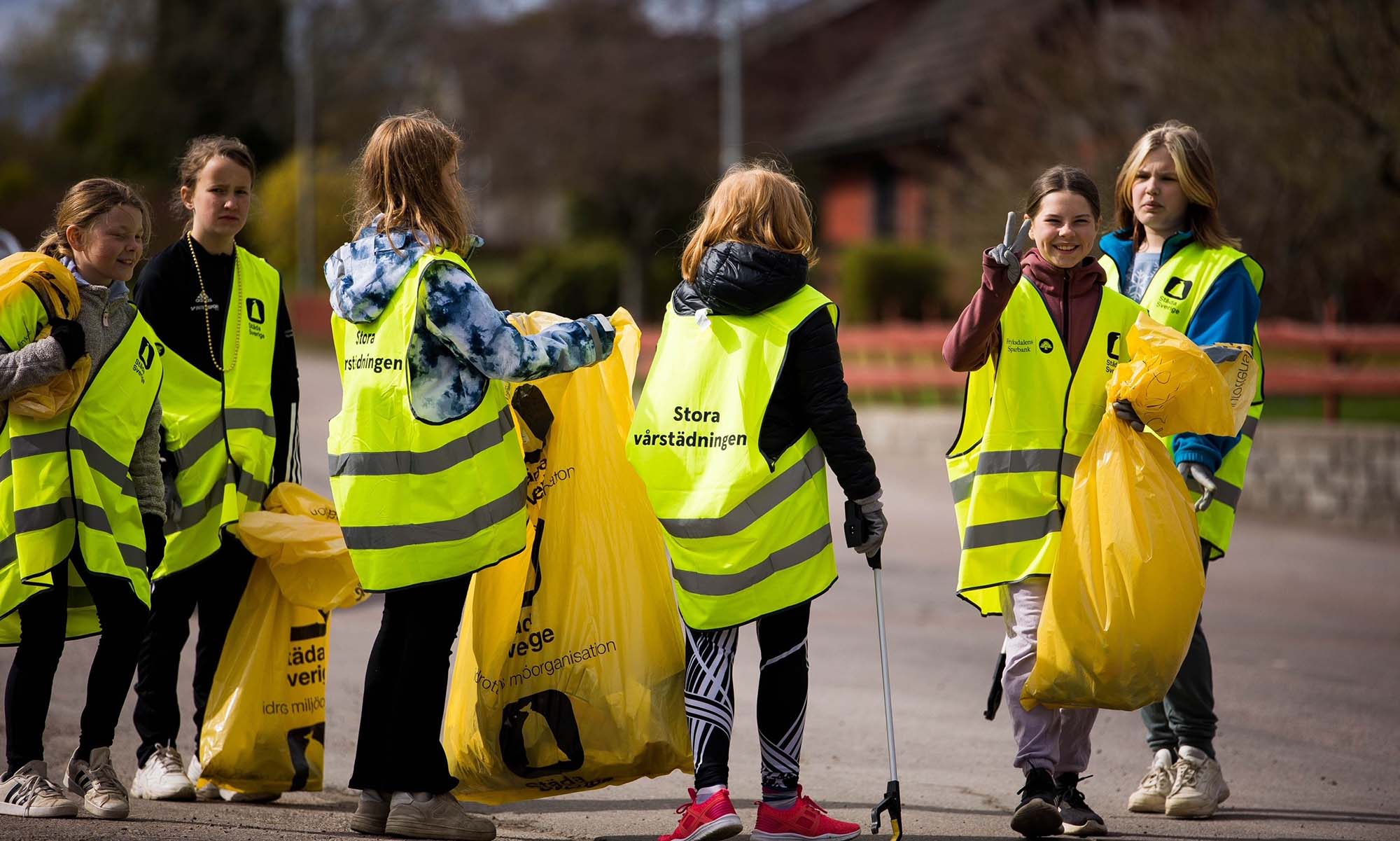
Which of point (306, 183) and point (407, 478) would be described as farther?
point (306, 183)

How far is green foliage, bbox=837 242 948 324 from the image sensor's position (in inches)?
853

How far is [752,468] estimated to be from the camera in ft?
11.8

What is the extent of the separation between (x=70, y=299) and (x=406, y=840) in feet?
5.71

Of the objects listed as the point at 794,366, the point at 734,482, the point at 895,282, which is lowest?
the point at 734,482

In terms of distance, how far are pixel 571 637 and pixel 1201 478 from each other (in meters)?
1.88

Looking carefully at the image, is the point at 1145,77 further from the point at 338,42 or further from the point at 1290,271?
the point at 338,42

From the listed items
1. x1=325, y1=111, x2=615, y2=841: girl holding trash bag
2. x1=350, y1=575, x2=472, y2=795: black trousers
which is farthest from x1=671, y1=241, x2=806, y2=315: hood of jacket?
x1=350, y1=575, x2=472, y2=795: black trousers

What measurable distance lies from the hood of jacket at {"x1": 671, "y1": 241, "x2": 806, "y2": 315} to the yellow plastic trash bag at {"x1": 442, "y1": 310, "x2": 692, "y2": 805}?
1.77ft

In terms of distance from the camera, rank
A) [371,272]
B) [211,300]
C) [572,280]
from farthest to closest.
→ 1. [572,280]
2. [211,300]
3. [371,272]

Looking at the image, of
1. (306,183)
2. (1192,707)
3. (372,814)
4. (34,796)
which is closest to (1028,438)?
(1192,707)

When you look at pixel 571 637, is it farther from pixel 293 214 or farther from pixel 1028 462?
pixel 293 214

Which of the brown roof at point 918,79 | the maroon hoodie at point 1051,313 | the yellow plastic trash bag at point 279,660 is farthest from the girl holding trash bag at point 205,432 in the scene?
the brown roof at point 918,79

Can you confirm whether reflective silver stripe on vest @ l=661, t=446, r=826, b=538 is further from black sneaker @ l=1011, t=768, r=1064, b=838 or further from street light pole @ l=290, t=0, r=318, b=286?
street light pole @ l=290, t=0, r=318, b=286

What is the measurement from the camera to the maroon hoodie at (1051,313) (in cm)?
385
